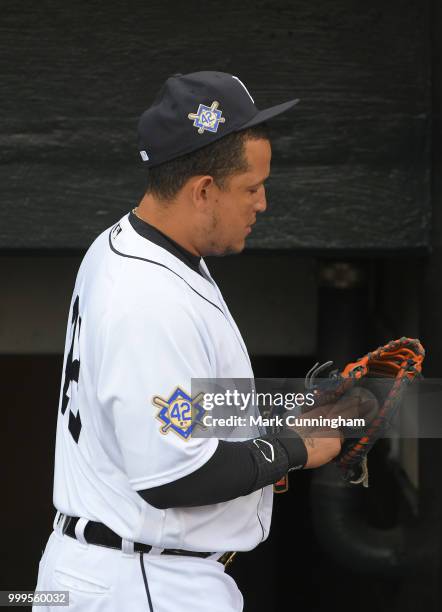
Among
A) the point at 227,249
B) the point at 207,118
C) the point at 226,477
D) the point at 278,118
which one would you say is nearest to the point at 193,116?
the point at 207,118

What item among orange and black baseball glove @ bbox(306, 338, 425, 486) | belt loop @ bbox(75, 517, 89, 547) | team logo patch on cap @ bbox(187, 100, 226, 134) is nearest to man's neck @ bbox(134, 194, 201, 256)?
team logo patch on cap @ bbox(187, 100, 226, 134)

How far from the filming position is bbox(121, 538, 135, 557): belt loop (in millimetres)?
1674

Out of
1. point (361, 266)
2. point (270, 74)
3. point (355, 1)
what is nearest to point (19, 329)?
point (361, 266)

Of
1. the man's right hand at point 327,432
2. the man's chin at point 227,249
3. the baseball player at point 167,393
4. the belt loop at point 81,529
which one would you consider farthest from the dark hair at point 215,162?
the belt loop at point 81,529

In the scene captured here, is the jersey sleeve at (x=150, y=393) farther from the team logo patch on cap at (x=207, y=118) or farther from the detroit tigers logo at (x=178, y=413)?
the team logo patch on cap at (x=207, y=118)

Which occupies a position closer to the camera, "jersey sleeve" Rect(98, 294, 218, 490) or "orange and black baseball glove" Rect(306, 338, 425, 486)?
"jersey sleeve" Rect(98, 294, 218, 490)

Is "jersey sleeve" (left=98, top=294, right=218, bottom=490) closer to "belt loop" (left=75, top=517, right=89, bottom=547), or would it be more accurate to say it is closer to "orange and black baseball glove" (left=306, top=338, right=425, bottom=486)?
"belt loop" (left=75, top=517, right=89, bottom=547)

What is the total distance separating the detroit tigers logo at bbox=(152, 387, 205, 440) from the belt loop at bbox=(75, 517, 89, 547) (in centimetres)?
31

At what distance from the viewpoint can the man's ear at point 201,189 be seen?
1642 mm

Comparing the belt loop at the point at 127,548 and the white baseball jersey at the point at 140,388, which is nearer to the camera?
the white baseball jersey at the point at 140,388

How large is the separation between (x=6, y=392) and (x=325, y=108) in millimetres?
2424

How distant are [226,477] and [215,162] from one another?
1.84ft

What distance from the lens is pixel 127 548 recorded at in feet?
5.51
